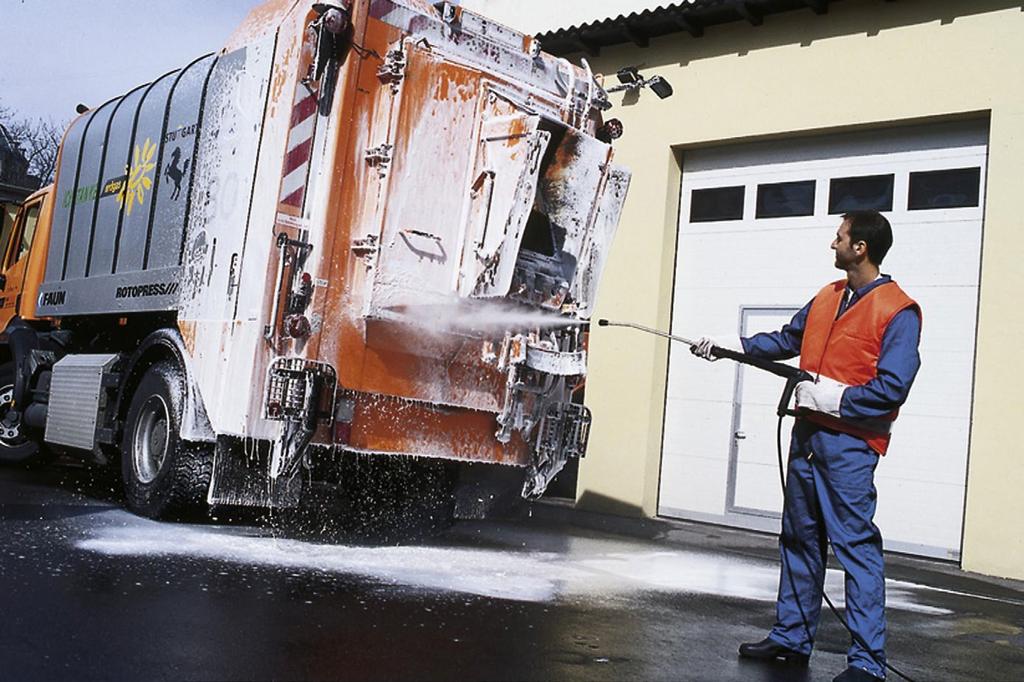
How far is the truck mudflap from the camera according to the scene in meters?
6.98

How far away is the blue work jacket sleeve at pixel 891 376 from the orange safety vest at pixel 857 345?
1.6 inches

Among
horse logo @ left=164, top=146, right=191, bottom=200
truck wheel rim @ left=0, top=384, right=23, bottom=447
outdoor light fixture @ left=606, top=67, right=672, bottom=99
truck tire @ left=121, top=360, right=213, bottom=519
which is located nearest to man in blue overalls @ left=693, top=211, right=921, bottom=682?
truck tire @ left=121, top=360, right=213, bottom=519

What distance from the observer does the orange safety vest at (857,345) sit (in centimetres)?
437

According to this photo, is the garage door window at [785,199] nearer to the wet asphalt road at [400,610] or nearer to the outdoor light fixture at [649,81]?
the outdoor light fixture at [649,81]

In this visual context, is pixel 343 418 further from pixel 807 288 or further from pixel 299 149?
pixel 807 288

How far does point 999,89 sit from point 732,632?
5.84m

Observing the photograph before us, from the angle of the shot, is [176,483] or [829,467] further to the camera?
[176,483]

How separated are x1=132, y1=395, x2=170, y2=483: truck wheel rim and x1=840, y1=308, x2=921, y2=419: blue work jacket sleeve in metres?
4.39

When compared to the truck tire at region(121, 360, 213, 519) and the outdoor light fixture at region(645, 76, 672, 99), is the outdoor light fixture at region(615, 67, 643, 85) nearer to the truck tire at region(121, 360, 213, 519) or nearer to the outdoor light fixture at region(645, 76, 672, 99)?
the outdoor light fixture at region(645, 76, 672, 99)

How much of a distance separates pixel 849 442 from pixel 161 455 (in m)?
4.44

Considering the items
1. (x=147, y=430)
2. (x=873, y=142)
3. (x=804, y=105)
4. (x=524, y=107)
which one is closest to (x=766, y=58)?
(x=804, y=105)

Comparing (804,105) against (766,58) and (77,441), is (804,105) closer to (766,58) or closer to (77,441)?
(766,58)

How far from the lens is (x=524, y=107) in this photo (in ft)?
A: 21.4

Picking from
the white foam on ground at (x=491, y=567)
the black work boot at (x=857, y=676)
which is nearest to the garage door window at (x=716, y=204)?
the white foam on ground at (x=491, y=567)
